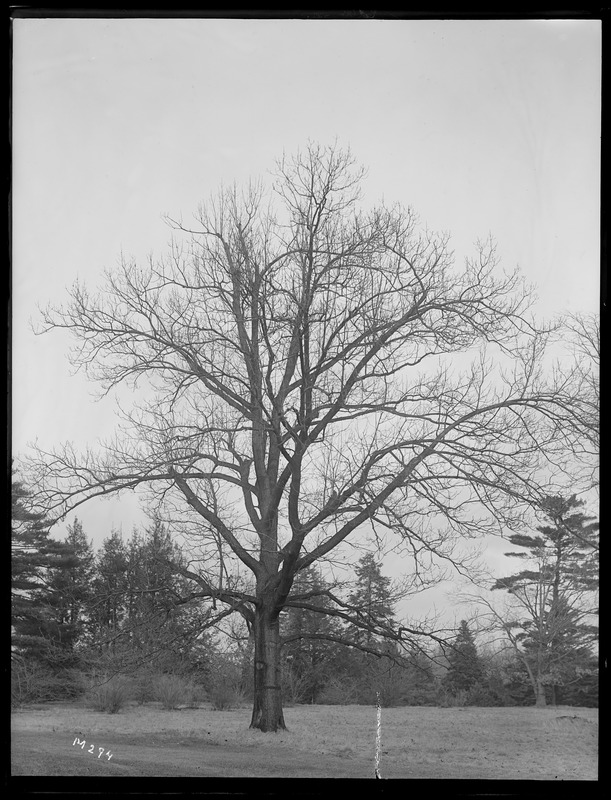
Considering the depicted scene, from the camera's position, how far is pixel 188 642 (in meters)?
2.65

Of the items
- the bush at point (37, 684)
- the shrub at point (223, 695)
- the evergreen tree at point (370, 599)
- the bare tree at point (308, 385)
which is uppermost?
the bare tree at point (308, 385)

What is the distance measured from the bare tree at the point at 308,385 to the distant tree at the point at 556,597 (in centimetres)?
12

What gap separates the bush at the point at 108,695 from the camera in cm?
259

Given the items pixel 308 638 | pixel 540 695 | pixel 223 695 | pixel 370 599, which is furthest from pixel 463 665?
pixel 223 695

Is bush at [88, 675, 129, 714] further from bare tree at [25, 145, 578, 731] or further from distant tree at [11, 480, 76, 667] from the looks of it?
bare tree at [25, 145, 578, 731]

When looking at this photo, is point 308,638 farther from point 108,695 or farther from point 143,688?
point 108,695

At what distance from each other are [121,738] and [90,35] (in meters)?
2.23

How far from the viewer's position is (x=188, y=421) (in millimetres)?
2719

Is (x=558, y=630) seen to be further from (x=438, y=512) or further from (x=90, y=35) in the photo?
(x=90, y=35)

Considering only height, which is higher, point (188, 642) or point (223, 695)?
point (188, 642)

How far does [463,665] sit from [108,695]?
1148 millimetres

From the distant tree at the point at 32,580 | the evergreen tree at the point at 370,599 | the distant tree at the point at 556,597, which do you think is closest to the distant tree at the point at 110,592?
the distant tree at the point at 32,580

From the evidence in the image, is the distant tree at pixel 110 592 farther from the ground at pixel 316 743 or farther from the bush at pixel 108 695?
the ground at pixel 316 743

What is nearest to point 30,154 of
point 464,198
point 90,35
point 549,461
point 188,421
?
point 90,35
